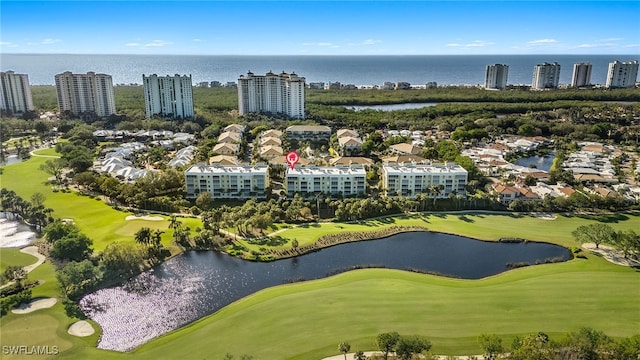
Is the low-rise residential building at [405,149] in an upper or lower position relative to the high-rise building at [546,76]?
lower

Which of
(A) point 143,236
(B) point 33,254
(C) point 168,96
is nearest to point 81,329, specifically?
(A) point 143,236

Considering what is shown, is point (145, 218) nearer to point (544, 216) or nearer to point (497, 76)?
point (544, 216)

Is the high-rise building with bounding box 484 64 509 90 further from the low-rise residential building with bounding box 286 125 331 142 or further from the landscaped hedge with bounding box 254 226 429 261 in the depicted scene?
the landscaped hedge with bounding box 254 226 429 261

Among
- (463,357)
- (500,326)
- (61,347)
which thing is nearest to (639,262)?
(500,326)

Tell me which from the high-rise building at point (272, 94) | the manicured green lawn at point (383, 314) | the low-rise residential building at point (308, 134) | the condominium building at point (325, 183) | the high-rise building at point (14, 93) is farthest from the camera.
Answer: the high-rise building at point (272, 94)

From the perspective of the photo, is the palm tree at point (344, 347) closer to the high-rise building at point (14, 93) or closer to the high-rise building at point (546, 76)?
the high-rise building at point (14, 93)

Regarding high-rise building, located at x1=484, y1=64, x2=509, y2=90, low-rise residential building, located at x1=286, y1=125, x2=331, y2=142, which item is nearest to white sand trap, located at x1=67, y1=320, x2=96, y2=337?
low-rise residential building, located at x1=286, y1=125, x2=331, y2=142

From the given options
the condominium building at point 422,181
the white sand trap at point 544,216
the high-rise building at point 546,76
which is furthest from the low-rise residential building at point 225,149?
the high-rise building at point 546,76

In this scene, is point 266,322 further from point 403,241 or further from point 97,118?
point 97,118
